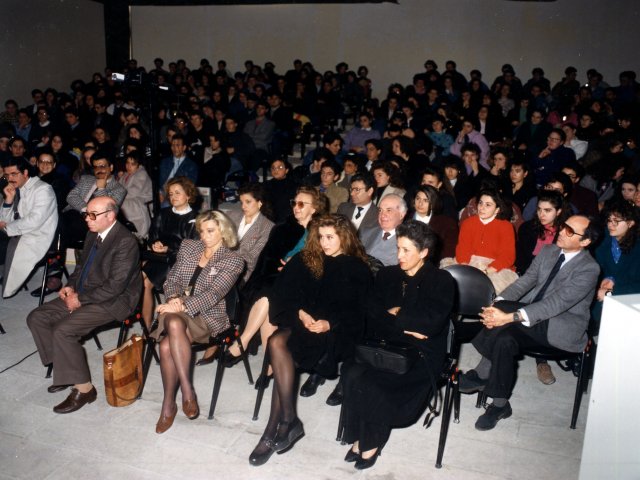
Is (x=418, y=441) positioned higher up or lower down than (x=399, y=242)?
lower down

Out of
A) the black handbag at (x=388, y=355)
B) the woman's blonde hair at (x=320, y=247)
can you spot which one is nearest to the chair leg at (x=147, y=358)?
the woman's blonde hair at (x=320, y=247)

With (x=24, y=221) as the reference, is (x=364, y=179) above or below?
above

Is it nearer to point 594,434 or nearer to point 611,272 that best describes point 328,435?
point 594,434

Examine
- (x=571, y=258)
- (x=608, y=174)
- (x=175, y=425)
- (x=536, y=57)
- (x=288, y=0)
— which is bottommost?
(x=175, y=425)

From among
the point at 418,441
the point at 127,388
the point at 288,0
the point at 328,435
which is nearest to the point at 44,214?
the point at 127,388

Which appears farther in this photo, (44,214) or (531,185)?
(531,185)

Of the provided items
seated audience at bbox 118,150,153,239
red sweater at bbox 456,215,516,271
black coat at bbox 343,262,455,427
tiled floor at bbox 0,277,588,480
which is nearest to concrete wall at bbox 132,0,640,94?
seated audience at bbox 118,150,153,239

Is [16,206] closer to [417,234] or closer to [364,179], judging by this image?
[364,179]

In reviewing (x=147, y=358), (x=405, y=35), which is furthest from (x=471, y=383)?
(x=405, y=35)

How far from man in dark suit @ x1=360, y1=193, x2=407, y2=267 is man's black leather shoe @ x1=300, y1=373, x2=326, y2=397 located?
36.8 inches

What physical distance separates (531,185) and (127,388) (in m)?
4.07

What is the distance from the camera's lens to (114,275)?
3.89 meters

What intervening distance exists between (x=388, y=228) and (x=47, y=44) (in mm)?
10082

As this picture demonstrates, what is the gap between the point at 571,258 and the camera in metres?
3.60
